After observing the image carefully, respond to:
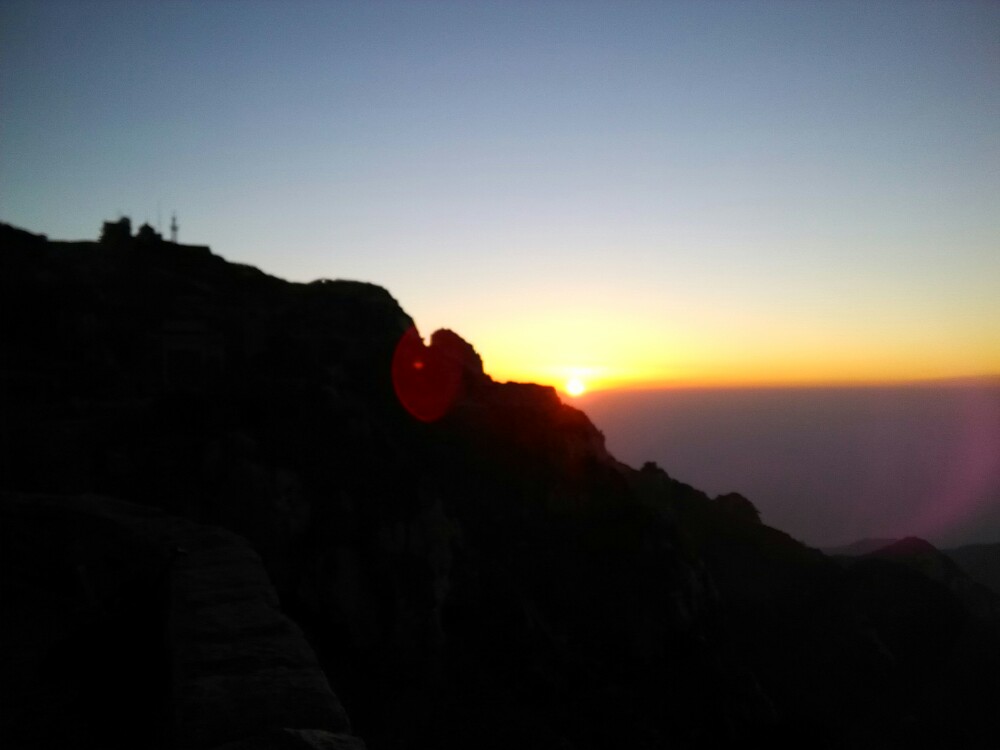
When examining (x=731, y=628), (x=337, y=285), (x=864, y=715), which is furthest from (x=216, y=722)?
(x=864, y=715)

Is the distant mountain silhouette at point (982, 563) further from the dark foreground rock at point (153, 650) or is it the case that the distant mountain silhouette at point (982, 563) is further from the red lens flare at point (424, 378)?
the dark foreground rock at point (153, 650)

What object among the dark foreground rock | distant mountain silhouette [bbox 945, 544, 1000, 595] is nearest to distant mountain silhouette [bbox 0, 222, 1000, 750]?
the dark foreground rock

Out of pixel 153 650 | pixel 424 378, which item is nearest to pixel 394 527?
pixel 424 378

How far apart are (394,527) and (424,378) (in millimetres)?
11417

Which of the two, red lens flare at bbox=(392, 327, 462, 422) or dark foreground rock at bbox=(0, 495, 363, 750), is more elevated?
red lens flare at bbox=(392, 327, 462, 422)

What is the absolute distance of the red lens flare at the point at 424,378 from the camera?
33688mm

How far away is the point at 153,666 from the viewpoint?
4582 millimetres

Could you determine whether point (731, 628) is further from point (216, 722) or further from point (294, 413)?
point (216, 722)

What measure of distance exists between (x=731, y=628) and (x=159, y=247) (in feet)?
128

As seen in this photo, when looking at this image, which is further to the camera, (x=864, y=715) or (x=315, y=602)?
(x=864, y=715)

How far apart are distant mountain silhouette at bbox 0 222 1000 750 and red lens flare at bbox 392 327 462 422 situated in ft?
0.45

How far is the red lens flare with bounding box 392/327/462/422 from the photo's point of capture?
3369 centimetres

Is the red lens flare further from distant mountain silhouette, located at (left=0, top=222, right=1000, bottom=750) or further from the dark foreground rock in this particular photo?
the dark foreground rock

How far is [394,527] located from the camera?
25234mm
